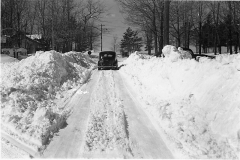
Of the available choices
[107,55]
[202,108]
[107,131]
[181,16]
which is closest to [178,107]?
[202,108]

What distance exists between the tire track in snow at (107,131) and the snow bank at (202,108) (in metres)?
1.19

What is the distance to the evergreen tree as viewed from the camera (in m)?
90.9

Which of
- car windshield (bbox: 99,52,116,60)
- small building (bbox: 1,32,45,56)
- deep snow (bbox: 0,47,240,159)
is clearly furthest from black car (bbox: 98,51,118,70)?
small building (bbox: 1,32,45,56)

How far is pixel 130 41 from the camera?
91000 millimetres

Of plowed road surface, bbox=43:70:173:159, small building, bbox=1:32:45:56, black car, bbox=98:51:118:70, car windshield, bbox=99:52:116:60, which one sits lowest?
plowed road surface, bbox=43:70:173:159

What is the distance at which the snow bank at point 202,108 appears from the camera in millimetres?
Answer: 5719

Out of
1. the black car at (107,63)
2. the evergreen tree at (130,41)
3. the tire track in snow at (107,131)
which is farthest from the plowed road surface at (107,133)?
the evergreen tree at (130,41)

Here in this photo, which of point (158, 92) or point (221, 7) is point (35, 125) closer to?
point (158, 92)

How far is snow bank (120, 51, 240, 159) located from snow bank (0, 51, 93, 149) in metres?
3.18

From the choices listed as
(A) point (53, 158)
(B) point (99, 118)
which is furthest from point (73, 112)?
(A) point (53, 158)

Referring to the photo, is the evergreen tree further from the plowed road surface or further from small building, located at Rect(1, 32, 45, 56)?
the plowed road surface

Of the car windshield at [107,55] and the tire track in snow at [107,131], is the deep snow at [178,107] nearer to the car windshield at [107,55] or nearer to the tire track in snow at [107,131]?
the tire track in snow at [107,131]

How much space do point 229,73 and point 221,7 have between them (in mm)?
43259

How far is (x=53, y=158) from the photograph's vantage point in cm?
527
